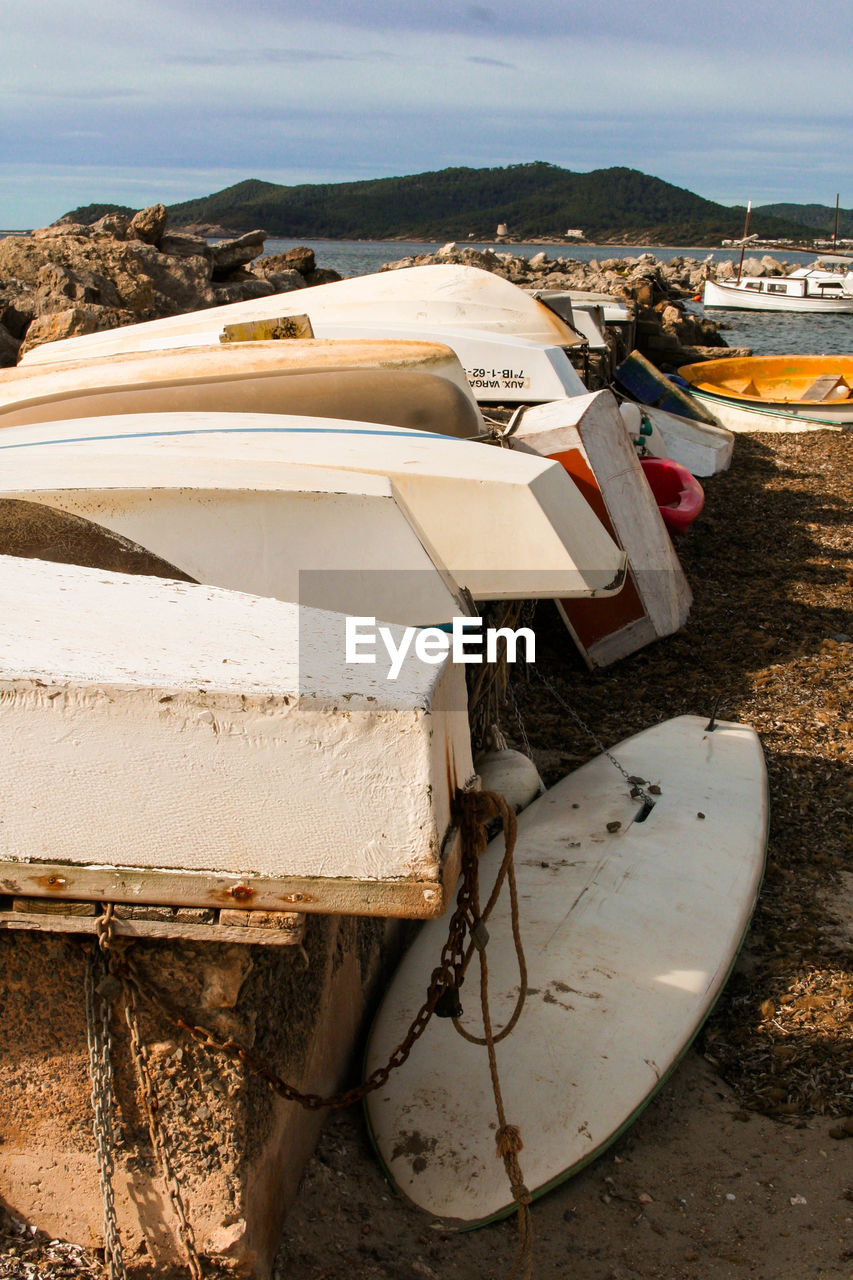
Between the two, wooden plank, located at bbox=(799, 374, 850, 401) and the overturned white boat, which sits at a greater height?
the overturned white boat

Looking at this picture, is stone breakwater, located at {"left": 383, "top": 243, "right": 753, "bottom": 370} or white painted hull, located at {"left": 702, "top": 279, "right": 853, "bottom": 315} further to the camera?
white painted hull, located at {"left": 702, "top": 279, "right": 853, "bottom": 315}

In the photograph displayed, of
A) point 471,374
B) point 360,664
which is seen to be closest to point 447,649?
point 360,664

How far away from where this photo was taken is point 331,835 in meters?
1.57

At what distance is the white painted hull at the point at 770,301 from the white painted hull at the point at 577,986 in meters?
42.9

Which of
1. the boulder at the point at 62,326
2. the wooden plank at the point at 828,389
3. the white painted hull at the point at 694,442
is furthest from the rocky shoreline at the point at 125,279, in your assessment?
the white painted hull at the point at 694,442

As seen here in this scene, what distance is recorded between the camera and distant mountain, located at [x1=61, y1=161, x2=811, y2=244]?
132000mm

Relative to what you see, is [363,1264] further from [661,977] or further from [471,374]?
[471,374]

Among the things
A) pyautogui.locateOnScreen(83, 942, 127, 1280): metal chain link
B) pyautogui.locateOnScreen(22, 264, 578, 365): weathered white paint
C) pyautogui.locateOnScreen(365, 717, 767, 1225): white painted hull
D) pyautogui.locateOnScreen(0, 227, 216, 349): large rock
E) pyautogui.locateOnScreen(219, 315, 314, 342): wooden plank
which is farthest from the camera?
pyautogui.locateOnScreen(0, 227, 216, 349): large rock

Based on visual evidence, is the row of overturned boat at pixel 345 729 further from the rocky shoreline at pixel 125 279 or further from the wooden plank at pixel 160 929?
the rocky shoreline at pixel 125 279

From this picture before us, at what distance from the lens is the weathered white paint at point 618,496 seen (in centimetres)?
527

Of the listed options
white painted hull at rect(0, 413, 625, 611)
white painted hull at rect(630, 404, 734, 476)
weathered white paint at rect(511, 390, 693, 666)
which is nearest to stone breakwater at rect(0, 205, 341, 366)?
weathered white paint at rect(511, 390, 693, 666)

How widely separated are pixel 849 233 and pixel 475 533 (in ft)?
694

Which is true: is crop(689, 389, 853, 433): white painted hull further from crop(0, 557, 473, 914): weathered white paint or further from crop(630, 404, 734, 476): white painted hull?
crop(0, 557, 473, 914): weathered white paint

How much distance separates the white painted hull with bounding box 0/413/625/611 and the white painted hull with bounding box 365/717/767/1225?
875 millimetres
